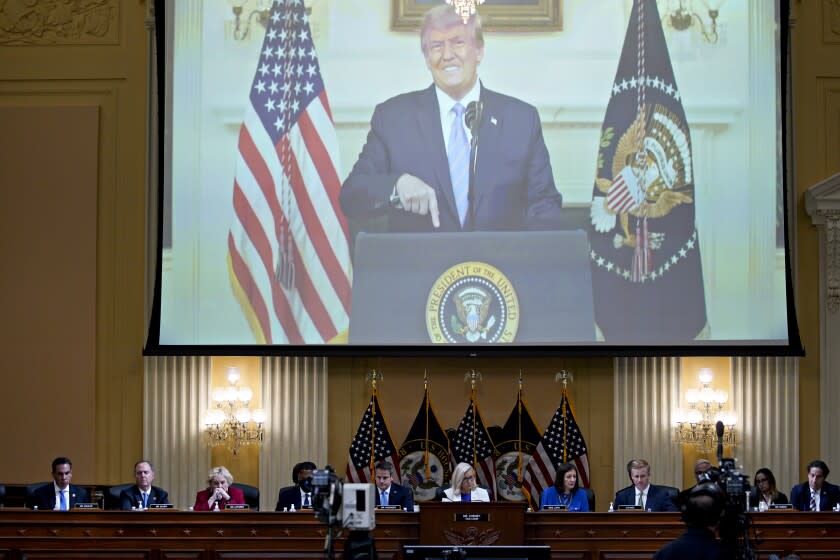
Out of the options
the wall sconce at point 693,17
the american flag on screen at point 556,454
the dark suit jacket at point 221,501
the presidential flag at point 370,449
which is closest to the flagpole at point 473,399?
the american flag on screen at point 556,454

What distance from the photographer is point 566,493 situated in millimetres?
12508

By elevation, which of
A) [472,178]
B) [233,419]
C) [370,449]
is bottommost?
[370,449]

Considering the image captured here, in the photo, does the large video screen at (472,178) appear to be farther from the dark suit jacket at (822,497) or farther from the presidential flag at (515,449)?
the dark suit jacket at (822,497)

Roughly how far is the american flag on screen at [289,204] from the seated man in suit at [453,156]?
0.36 meters

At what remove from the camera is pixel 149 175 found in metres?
14.8

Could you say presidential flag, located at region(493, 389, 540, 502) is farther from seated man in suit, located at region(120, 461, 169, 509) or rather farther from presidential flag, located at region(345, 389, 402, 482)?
seated man in suit, located at region(120, 461, 169, 509)

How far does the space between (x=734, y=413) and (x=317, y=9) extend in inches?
231

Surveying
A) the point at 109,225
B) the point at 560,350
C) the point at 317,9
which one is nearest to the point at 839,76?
the point at 560,350

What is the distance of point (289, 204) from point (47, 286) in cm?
269

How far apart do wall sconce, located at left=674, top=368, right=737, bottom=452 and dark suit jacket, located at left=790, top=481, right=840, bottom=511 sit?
1547 millimetres

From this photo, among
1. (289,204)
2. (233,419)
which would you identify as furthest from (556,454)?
(289,204)

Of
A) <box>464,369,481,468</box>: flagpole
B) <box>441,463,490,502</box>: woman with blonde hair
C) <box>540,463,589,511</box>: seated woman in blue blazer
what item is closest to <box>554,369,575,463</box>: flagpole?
<box>464,369,481,468</box>: flagpole

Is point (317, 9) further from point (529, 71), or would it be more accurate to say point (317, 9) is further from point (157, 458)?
point (157, 458)

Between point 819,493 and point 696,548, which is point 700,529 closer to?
point 696,548
